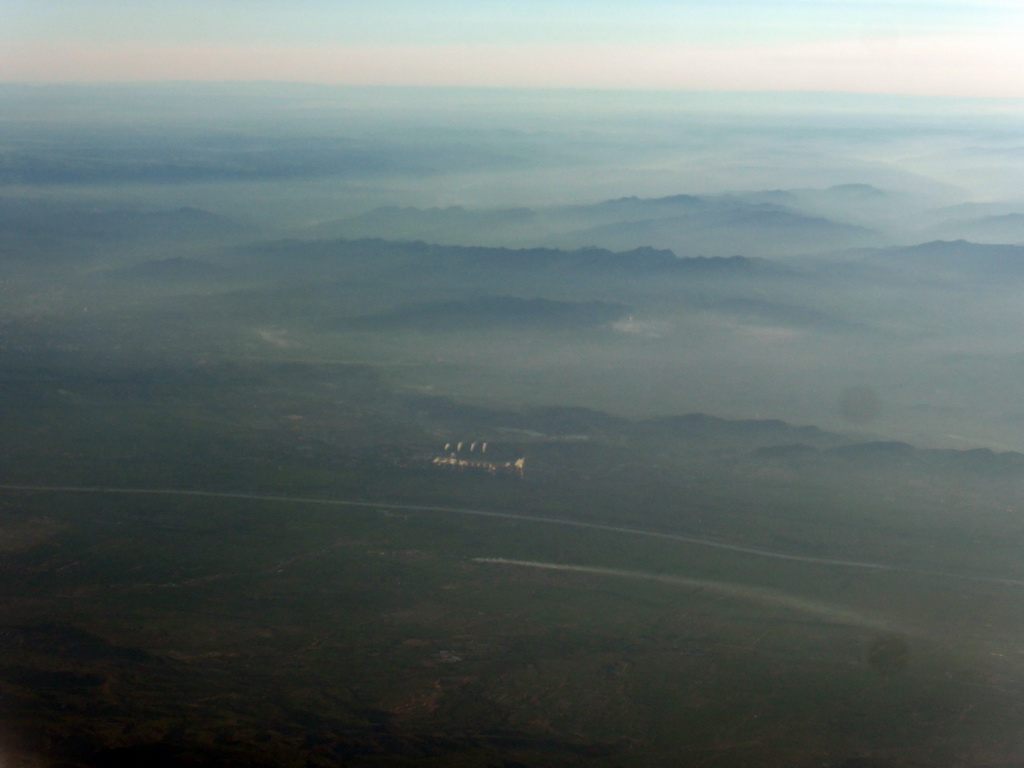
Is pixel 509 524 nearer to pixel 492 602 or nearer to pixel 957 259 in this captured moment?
pixel 492 602

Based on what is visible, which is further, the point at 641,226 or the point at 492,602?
the point at 641,226

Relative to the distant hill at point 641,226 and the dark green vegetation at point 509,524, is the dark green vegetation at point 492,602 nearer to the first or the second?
the dark green vegetation at point 509,524

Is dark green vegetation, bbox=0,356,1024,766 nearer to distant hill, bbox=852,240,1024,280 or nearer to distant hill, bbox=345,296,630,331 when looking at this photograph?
distant hill, bbox=345,296,630,331

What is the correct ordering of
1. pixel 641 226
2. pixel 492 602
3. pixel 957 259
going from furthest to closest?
pixel 641 226, pixel 957 259, pixel 492 602

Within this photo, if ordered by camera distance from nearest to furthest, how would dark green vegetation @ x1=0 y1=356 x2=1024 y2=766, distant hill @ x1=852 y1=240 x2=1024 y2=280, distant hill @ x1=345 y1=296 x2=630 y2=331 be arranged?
dark green vegetation @ x1=0 y1=356 x2=1024 y2=766
distant hill @ x1=345 y1=296 x2=630 y2=331
distant hill @ x1=852 y1=240 x2=1024 y2=280

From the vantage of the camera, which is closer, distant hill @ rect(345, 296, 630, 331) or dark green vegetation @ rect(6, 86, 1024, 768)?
dark green vegetation @ rect(6, 86, 1024, 768)

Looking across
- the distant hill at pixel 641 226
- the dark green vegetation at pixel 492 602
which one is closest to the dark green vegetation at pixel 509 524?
the dark green vegetation at pixel 492 602

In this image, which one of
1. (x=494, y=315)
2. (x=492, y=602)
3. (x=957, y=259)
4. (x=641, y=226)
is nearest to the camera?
(x=492, y=602)

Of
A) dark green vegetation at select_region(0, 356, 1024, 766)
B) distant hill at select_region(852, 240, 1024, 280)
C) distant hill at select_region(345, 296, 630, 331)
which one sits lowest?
dark green vegetation at select_region(0, 356, 1024, 766)

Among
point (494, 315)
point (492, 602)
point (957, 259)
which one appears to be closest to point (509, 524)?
point (492, 602)

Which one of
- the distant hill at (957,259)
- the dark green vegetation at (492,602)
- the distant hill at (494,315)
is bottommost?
the dark green vegetation at (492,602)

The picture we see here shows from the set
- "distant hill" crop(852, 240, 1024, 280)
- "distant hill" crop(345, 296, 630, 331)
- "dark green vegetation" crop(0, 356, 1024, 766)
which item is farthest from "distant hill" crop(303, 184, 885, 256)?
"dark green vegetation" crop(0, 356, 1024, 766)

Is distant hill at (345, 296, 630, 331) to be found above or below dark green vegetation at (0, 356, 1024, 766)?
above
